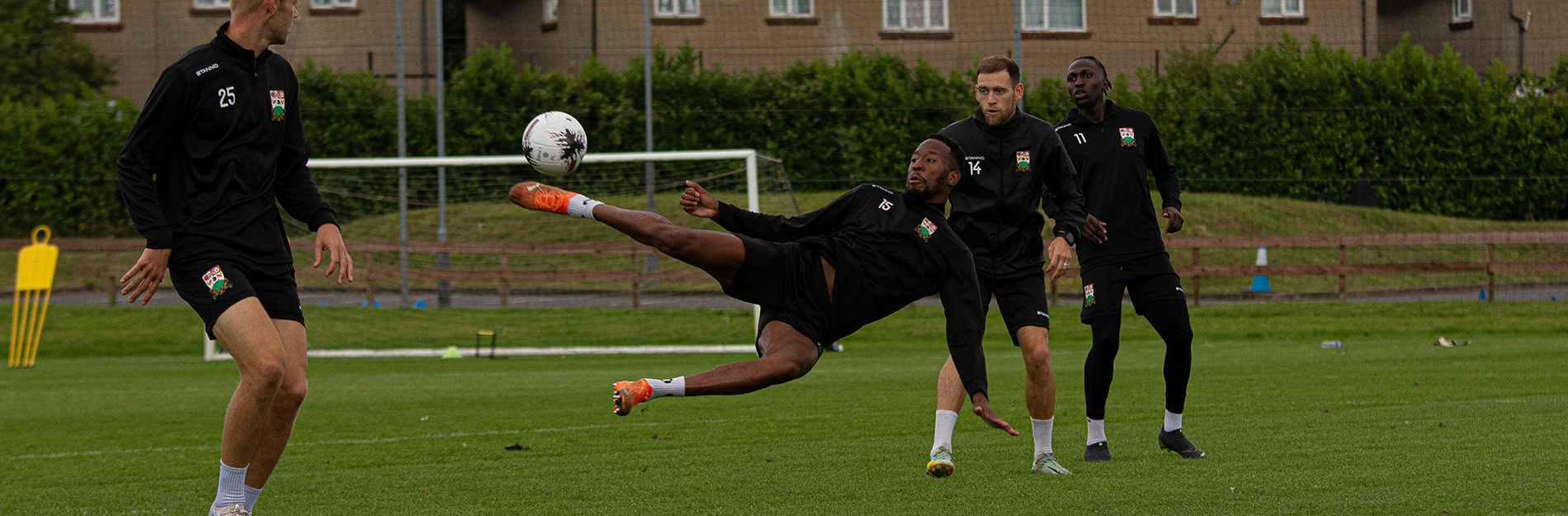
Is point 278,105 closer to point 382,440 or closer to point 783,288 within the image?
point 783,288

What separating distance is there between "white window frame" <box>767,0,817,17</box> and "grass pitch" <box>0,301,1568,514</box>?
614 inches

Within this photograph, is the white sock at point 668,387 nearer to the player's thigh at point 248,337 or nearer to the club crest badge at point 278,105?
the player's thigh at point 248,337

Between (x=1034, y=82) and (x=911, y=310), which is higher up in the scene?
(x=1034, y=82)

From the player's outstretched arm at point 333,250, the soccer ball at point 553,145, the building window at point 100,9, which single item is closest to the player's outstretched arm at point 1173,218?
the soccer ball at point 553,145

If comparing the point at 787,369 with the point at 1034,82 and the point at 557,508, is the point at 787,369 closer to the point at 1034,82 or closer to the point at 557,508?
the point at 557,508

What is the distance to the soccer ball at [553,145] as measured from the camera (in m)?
5.92

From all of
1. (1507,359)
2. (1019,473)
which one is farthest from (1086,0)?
(1019,473)

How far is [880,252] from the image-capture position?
213 inches

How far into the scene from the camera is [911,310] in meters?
18.5

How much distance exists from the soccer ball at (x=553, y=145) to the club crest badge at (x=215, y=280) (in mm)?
1745

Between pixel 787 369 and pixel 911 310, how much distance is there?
541 inches

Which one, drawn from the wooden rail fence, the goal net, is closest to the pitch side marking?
the goal net

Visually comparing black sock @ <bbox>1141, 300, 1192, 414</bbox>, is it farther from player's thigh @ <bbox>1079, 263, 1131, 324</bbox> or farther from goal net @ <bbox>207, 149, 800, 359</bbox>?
goal net @ <bbox>207, 149, 800, 359</bbox>

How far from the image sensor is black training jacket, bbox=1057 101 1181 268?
646 centimetres
